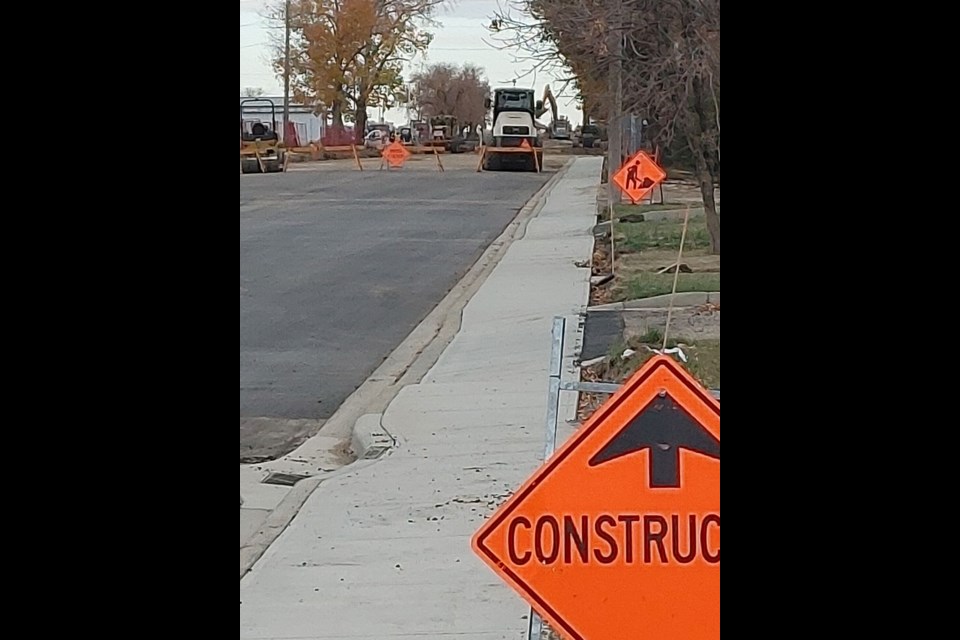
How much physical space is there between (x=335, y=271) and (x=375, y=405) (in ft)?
20.8

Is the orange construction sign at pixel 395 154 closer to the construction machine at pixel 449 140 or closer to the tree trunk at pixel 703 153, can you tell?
the construction machine at pixel 449 140

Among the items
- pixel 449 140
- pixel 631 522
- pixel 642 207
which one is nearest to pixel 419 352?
pixel 631 522

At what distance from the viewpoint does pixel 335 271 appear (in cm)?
1383

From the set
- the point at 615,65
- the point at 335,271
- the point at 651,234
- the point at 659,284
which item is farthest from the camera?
the point at 651,234

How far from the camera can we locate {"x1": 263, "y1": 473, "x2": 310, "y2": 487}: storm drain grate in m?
6.04

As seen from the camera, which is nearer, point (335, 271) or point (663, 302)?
point (663, 302)

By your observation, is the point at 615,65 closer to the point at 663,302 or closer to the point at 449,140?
the point at 663,302

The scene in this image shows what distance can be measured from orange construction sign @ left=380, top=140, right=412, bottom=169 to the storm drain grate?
13.1m

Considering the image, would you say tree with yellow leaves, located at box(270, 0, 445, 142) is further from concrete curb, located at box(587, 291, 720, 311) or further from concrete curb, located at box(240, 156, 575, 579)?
concrete curb, located at box(587, 291, 720, 311)

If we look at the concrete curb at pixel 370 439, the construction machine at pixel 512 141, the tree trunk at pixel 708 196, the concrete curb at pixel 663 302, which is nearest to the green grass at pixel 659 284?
the concrete curb at pixel 663 302

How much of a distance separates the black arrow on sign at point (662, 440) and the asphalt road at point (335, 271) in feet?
3.70
